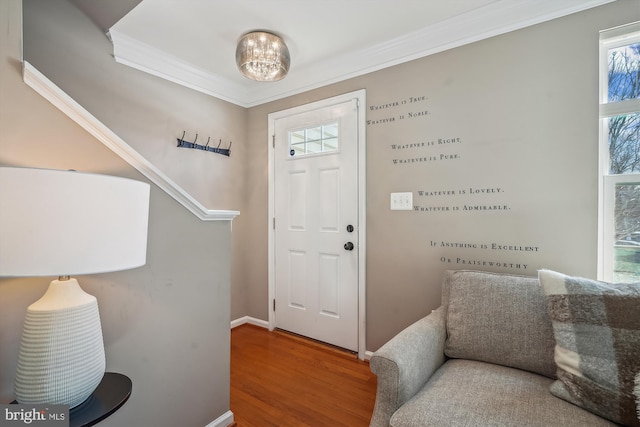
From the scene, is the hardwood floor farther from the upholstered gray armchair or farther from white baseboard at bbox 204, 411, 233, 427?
the upholstered gray armchair

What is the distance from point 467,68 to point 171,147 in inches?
91.7

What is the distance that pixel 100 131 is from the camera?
1.10 meters

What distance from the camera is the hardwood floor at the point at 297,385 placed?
5.38ft

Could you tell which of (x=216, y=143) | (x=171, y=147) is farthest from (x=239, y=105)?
(x=171, y=147)

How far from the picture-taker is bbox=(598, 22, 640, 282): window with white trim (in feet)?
4.95

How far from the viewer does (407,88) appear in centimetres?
210

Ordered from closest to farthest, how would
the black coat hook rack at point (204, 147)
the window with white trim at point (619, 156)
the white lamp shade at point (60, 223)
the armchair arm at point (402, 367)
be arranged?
1. the white lamp shade at point (60, 223)
2. the armchair arm at point (402, 367)
3. the window with white trim at point (619, 156)
4. the black coat hook rack at point (204, 147)

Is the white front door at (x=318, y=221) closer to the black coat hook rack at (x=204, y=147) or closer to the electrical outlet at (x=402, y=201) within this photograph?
the electrical outlet at (x=402, y=201)

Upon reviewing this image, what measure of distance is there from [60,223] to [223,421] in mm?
1393

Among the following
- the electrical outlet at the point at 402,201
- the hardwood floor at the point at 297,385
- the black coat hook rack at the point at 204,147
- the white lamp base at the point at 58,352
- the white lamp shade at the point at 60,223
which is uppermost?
the black coat hook rack at the point at 204,147

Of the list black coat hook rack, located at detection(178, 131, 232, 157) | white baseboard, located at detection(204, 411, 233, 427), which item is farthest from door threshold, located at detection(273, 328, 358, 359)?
black coat hook rack, located at detection(178, 131, 232, 157)

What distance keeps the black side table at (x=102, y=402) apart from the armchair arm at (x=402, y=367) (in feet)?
2.90

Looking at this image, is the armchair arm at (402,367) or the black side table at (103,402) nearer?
the black side table at (103,402)

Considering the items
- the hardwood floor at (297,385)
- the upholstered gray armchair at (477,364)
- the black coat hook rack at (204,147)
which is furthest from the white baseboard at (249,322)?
the upholstered gray armchair at (477,364)
